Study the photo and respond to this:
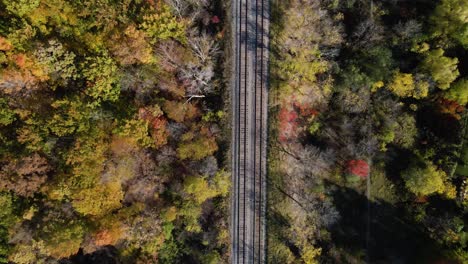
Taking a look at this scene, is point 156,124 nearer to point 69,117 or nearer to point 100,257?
point 69,117

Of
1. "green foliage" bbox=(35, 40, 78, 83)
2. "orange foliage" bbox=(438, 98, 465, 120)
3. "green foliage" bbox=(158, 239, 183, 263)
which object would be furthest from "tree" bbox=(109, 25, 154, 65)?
"orange foliage" bbox=(438, 98, 465, 120)

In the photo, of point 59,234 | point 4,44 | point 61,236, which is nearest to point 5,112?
point 4,44

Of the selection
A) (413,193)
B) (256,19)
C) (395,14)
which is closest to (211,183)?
(256,19)

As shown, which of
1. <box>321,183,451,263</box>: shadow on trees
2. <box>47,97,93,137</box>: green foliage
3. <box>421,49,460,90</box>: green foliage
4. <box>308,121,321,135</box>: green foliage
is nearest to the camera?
<box>47,97,93,137</box>: green foliage

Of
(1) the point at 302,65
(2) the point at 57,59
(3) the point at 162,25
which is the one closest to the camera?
(2) the point at 57,59

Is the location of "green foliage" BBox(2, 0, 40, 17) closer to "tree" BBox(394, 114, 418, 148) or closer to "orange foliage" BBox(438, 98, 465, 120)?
"tree" BBox(394, 114, 418, 148)

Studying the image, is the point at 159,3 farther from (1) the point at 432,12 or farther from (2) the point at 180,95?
(1) the point at 432,12

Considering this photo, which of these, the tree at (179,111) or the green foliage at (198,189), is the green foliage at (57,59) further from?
the green foliage at (198,189)
